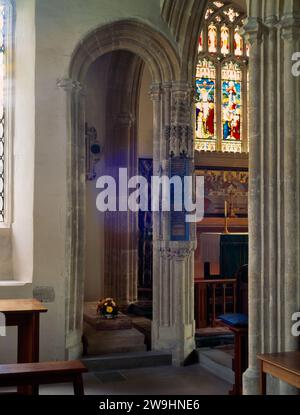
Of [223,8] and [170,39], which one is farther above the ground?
[223,8]

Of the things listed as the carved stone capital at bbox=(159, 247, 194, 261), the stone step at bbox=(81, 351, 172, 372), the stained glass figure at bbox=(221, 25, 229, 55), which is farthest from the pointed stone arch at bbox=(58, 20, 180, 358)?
the stained glass figure at bbox=(221, 25, 229, 55)

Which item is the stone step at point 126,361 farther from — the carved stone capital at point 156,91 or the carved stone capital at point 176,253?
the carved stone capital at point 156,91

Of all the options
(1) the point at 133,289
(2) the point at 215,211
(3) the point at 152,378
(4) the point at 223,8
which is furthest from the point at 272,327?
(4) the point at 223,8

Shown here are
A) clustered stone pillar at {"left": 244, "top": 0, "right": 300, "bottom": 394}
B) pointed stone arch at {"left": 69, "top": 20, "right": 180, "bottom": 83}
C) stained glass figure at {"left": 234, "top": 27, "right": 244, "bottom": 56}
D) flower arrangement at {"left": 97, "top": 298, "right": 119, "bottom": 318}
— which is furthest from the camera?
stained glass figure at {"left": 234, "top": 27, "right": 244, "bottom": 56}

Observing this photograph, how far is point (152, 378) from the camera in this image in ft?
23.0

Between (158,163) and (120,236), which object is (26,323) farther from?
(120,236)

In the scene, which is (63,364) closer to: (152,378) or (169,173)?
(152,378)

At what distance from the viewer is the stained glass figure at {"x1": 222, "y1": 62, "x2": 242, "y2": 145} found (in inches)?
480

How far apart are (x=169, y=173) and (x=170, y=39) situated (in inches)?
70.4

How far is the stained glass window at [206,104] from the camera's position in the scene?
11984 mm

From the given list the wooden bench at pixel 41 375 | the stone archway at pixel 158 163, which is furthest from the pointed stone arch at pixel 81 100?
the wooden bench at pixel 41 375

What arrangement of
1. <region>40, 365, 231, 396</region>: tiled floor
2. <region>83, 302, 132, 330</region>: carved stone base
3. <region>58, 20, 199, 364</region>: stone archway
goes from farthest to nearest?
<region>83, 302, 132, 330</region>: carved stone base → <region>58, 20, 199, 364</region>: stone archway → <region>40, 365, 231, 396</region>: tiled floor

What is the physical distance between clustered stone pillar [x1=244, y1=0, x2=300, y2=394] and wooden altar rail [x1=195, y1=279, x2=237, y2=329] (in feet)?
11.4

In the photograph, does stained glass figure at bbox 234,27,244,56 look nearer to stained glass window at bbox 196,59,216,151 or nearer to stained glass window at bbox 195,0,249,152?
stained glass window at bbox 195,0,249,152
